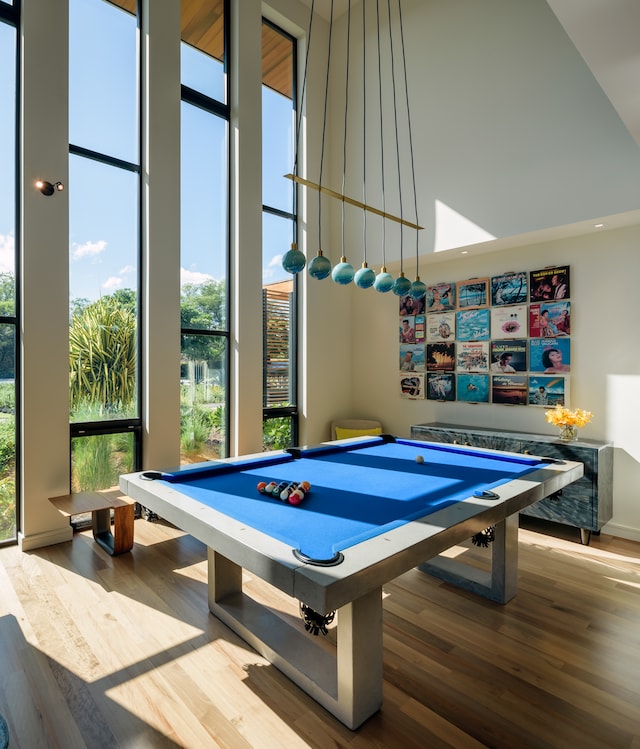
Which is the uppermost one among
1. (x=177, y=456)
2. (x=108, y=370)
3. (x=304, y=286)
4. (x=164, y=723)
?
(x=304, y=286)

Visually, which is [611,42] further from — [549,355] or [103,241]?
[103,241]

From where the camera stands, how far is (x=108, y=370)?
13.1 ft

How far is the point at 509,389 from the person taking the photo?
441 cm

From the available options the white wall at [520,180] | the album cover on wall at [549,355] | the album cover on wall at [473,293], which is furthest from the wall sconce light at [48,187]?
the album cover on wall at [549,355]

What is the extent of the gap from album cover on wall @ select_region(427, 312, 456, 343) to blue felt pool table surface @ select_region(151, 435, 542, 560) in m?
1.81

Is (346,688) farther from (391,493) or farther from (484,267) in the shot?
(484,267)

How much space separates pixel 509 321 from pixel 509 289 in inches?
12.0

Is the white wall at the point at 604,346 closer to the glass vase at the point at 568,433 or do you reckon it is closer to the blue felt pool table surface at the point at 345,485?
the glass vase at the point at 568,433

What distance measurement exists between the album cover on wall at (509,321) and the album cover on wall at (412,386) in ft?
3.16

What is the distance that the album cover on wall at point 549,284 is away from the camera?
13.3ft

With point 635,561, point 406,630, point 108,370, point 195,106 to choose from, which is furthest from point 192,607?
point 195,106

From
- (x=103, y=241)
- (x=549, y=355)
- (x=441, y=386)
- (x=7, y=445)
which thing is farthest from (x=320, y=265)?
(x=7, y=445)

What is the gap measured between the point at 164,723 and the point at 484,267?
435 cm

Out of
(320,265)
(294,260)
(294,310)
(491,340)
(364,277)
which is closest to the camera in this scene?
(294,260)
